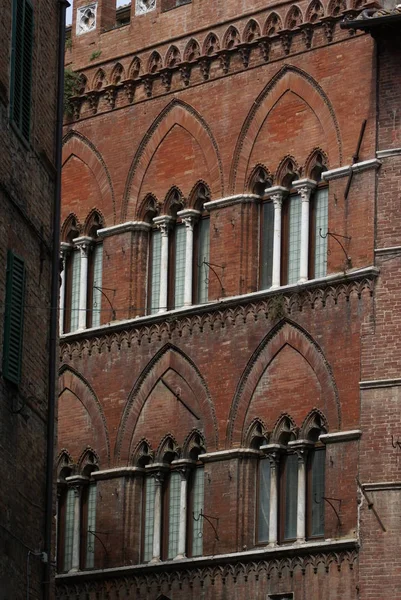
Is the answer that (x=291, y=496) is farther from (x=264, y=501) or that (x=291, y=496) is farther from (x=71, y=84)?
(x=71, y=84)

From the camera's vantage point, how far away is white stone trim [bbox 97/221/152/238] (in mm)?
34003

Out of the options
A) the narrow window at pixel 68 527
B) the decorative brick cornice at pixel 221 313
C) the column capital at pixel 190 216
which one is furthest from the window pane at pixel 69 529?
the column capital at pixel 190 216

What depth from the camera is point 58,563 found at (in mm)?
33750

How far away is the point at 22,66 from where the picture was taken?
24.0 m

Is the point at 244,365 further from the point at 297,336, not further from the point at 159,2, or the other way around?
the point at 159,2

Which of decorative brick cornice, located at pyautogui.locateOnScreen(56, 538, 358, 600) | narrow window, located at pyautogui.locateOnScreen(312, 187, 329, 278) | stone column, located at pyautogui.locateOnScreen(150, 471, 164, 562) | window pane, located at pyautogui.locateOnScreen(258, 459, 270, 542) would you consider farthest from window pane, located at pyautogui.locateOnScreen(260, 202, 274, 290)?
decorative brick cornice, located at pyautogui.locateOnScreen(56, 538, 358, 600)

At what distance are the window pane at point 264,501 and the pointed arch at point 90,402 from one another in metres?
3.04

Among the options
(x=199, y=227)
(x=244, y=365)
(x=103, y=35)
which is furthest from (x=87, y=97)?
(x=244, y=365)

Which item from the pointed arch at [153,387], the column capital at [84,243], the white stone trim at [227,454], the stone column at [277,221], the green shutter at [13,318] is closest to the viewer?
the green shutter at [13,318]

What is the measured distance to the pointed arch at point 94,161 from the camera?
114ft

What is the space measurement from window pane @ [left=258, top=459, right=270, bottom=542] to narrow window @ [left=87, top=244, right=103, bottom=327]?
4182mm

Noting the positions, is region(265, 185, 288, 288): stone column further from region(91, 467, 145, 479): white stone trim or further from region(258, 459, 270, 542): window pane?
region(91, 467, 145, 479): white stone trim

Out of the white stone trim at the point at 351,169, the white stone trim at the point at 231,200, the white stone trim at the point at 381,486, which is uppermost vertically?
the white stone trim at the point at 231,200

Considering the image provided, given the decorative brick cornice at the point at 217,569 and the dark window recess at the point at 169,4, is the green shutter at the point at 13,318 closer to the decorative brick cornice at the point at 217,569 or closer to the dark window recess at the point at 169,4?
the decorative brick cornice at the point at 217,569
